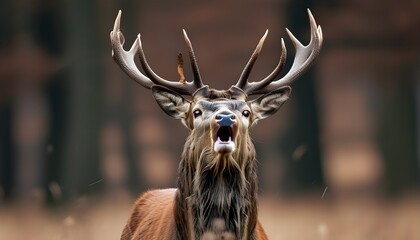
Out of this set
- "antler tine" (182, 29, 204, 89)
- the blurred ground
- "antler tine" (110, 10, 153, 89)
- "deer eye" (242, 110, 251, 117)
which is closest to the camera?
"deer eye" (242, 110, 251, 117)

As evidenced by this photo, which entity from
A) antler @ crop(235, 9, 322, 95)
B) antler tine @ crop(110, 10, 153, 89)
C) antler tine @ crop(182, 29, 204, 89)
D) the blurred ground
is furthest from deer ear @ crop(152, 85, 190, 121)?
the blurred ground

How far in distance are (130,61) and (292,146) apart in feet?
38.5

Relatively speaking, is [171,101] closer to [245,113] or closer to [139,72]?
[139,72]

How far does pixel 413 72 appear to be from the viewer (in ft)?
67.9

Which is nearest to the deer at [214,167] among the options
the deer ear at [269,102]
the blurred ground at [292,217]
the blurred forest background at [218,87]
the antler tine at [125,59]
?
the deer ear at [269,102]

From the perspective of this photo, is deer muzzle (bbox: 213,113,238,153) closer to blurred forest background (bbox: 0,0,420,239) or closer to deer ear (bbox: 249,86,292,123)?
deer ear (bbox: 249,86,292,123)

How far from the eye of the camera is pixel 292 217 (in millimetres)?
18188

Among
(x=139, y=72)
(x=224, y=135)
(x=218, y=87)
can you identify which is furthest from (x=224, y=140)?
(x=218, y=87)

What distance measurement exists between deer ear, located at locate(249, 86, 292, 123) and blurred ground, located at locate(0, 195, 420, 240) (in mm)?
4161

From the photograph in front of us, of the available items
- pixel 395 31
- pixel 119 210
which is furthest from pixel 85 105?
pixel 395 31

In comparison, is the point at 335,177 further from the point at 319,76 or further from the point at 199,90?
the point at 199,90

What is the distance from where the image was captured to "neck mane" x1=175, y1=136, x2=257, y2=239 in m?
8.75

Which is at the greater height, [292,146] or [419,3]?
[419,3]

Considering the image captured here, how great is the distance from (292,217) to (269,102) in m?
8.93
